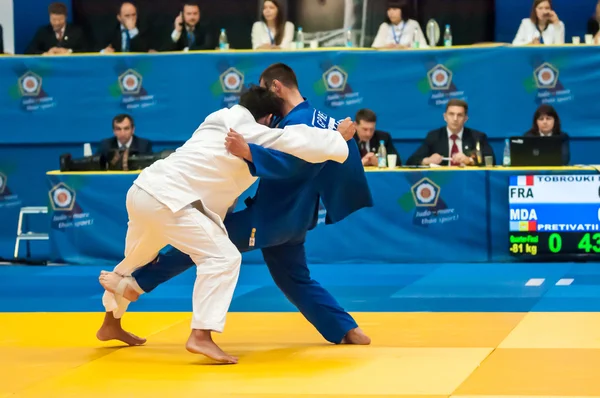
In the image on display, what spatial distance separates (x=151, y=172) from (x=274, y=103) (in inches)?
30.1

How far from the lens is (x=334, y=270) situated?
11.0 metres

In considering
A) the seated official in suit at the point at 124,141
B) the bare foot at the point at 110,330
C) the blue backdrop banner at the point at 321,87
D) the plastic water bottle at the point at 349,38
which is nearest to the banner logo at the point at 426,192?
the blue backdrop banner at the point at 321,87

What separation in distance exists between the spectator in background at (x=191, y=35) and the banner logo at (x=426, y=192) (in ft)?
11.7

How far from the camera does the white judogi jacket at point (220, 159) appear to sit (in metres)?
5.65

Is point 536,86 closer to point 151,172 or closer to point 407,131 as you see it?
point 407,131

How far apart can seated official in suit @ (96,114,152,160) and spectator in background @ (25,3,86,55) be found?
176cm

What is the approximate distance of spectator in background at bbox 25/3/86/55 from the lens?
13648 mm

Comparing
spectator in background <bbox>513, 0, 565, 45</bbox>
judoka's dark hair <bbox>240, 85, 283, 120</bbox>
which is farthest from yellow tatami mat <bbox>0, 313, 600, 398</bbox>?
spectator in background <bbox>513, 0, 565, 45</bbox>

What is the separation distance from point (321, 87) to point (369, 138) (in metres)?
1.16

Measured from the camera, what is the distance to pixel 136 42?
13.5m

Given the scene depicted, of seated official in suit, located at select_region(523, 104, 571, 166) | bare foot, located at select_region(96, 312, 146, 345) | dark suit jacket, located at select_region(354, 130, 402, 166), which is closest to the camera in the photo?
bare foot, located at select_region(96, 312, 146, 345)

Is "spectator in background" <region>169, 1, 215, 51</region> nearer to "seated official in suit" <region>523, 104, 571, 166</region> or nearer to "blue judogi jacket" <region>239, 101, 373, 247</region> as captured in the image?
"seated official in suit" <region>523, 104, 571, 166</region>

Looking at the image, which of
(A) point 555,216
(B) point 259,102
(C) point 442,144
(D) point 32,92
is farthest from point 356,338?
(D) point 32,92

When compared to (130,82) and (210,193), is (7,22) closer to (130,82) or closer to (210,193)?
(130,82)
